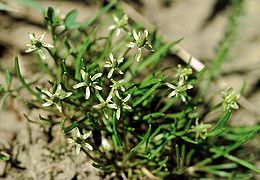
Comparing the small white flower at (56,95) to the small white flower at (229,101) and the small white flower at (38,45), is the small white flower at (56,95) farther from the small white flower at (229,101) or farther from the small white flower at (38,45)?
the small white flower at (229,101)

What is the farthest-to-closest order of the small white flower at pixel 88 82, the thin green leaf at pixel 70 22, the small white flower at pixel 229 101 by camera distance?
the thin green leaf at pixel 70 22 → the small white flower at pixel 229 101 → the small white flower at pixel 88 82

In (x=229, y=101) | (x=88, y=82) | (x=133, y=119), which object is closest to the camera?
(x=88, y=82)

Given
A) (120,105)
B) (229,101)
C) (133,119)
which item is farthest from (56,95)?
(229,101)

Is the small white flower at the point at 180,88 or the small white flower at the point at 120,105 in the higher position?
the small white flower at the point at 180,88

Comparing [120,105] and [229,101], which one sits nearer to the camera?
[120,105]

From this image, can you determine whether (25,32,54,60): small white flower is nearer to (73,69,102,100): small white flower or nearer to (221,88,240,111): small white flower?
(73,69,102,100): small white flower

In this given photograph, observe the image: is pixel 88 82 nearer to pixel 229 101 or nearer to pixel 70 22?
pixel 70 22

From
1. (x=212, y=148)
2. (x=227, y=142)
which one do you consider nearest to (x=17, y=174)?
(x=212, y=148)

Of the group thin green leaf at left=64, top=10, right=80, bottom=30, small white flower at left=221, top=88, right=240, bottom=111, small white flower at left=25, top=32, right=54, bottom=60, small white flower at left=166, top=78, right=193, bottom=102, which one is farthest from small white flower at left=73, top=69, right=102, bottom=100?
small white flower at left=221, top=88, right=240, bottom=111

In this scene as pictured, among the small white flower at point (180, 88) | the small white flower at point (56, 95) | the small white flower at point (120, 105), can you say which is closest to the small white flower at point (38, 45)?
the small white flower at point (56, 95)

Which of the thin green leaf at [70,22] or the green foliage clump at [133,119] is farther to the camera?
the thin green leaf at [70,22]

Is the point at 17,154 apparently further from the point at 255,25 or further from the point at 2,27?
the point at 255,25
